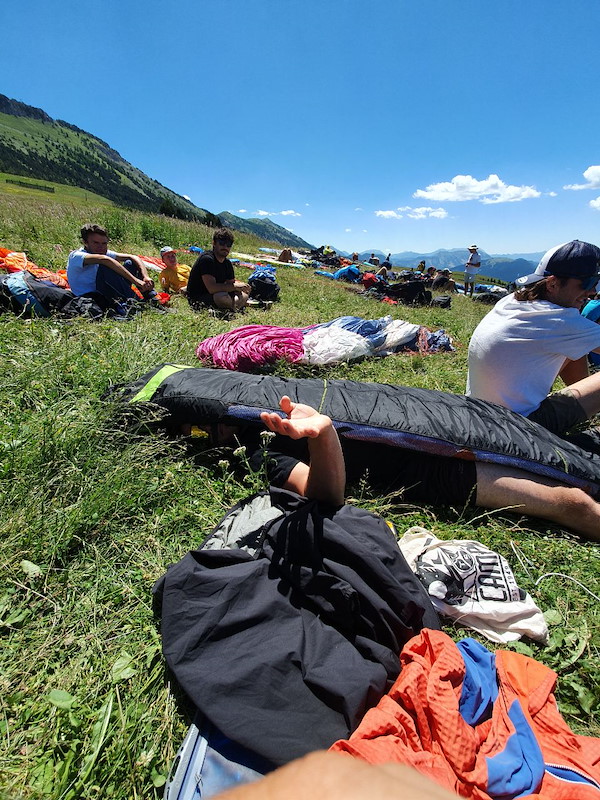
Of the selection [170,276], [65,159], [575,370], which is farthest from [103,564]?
[65,159]

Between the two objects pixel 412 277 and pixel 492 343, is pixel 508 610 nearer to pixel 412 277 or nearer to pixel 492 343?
pixel 492 343

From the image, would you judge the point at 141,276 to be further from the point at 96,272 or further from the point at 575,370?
the point at 575,370

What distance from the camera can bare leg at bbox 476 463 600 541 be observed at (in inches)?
88.4

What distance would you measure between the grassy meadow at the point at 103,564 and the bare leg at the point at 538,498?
0.32ft

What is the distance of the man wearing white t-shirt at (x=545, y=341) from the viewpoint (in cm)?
274

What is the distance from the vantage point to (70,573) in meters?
1.81

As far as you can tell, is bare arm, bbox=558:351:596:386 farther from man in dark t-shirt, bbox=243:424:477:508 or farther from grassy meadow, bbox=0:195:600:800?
man in dark t-shirt, bbox=243:424:477:508

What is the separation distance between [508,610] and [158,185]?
208225 mm

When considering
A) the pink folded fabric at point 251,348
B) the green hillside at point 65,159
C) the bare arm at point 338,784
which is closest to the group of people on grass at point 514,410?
the bare arm at point 338,784

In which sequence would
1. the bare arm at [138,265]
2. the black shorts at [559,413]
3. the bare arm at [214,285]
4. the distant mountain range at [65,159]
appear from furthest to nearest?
the distant mountain range at [65,159], the bare arm at [214,285], the bare arm at [138,265], the black shorts at [559,413]

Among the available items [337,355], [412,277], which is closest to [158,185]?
[412,277]

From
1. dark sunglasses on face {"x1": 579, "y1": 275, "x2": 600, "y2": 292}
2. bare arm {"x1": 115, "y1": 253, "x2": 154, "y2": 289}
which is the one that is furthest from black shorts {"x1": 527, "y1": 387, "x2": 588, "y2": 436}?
bare arm {"x1": 115, "y1": 253, "x2": 154, "y2": 289}

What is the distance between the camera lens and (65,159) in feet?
430

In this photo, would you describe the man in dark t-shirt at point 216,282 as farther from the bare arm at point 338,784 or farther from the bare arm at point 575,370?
the bare arm at point 338,784
